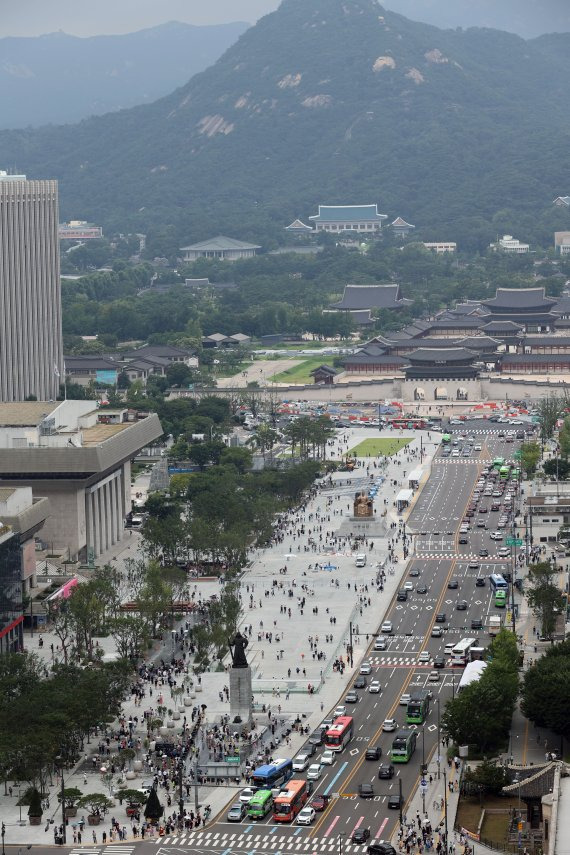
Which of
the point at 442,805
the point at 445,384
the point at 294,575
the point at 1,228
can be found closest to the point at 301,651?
the point at 294,575

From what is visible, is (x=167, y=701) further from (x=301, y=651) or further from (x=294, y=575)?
(x=294, y=575)

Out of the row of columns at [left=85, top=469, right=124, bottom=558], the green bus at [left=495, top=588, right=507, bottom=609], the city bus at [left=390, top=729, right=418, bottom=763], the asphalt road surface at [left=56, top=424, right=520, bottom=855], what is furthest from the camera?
the row of columns at [left=85, top=469, right=124, bottom=558]

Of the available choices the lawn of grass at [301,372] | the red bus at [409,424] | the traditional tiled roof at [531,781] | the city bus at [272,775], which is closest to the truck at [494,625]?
the city bus at [272,775]

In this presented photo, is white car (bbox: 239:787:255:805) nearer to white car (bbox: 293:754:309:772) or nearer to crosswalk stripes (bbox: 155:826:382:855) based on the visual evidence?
white car (bbox: 293:754:309:772)

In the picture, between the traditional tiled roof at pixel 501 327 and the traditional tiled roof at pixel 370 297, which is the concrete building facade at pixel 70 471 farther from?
the traditional tiled roof at pixel 370 297

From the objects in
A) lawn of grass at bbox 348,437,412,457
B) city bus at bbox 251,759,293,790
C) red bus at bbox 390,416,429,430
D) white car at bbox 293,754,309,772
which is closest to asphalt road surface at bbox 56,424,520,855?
white car at bbox 293,754,309,772

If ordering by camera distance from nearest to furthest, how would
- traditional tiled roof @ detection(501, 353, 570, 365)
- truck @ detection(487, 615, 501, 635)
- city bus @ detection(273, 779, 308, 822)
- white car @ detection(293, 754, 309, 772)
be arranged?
city bus @ detection(273, 779, 308, 822)
white car @ detection(293, 754, 309, 772)
truck @ detection(487, 615, 501, 635)
traditional tiled roof @ detection(501, 353, 570, 365)
